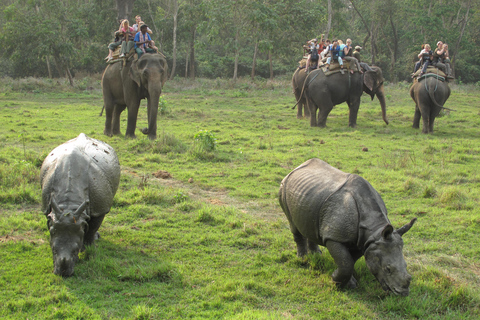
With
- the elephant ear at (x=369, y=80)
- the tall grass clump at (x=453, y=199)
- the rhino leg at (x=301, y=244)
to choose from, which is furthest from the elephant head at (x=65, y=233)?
the elephant ear at (x=369, y=80)

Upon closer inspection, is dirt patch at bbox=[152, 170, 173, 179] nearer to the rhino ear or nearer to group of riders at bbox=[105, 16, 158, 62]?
group of riders at bbox=[105, 16, 158, 62]

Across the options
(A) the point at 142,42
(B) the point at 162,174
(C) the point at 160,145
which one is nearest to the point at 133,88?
(A) the point at 142,42

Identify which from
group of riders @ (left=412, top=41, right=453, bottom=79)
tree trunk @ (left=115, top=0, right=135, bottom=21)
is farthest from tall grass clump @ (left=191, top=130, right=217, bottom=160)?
tree trunk @ (left=115, top=0, right=135, bottom=21)

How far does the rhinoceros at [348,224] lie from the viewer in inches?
179

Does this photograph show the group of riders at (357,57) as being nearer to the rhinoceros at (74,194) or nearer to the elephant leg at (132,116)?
the elephant leg at (132,116)

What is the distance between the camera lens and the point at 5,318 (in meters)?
4.29

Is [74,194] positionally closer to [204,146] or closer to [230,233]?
[230,233]

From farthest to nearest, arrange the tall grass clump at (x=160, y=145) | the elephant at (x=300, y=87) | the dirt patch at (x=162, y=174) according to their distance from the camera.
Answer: the elephant at (x=300, y=87), the tall grass clump at (x=160, y=145), the dirt patch at (x=162, y=174)

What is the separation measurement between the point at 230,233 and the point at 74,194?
→ 246 cm

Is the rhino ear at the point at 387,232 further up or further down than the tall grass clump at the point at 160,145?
further up

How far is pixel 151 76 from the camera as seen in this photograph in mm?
12125

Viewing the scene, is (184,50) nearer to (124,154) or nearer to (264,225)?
(124,154)

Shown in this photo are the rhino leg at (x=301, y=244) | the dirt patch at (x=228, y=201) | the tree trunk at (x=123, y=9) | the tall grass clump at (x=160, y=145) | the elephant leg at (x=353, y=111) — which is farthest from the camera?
the tree trunk at (x=123, y=9)

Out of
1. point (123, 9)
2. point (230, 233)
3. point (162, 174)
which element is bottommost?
point (230, 233)
